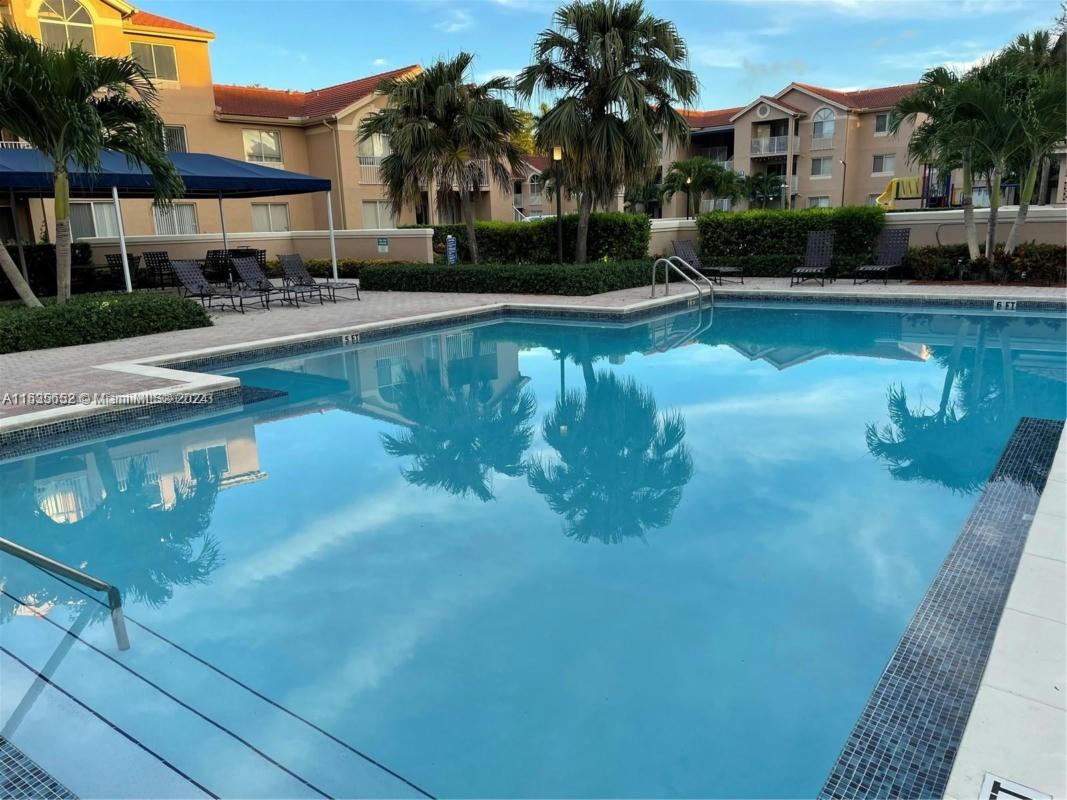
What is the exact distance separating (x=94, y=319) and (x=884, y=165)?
39.2 m

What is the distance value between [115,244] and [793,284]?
55.1 ft

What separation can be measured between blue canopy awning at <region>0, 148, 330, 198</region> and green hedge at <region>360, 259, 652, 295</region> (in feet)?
9.69

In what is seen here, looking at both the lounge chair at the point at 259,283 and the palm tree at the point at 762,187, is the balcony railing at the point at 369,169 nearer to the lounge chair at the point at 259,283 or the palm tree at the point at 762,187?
the lounge chair at the point at 259,283

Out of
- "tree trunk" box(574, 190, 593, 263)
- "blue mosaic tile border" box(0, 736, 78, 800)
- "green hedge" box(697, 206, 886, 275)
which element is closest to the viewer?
"blue mosaic tile border" box(0, 736, 78, 800)

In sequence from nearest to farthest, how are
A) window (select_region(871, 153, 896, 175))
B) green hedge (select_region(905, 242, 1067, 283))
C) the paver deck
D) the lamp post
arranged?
the paver deck, green hedge (select_region(905, 242, 1067, 283)), the lamp post, window (select_region(871, 153, 896, 175))

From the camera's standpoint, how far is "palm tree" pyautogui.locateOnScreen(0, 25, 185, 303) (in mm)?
10477

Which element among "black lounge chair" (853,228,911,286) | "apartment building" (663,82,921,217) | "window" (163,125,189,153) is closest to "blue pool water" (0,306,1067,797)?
"black lounge chair" (853,228,911,286)

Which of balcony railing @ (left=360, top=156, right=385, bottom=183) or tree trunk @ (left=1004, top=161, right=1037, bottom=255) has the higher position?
balcony railing @ (left=360, top=156, right=385, bottom=183)

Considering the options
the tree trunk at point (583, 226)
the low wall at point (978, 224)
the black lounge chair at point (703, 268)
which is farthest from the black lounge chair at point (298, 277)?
the low wall at point (978, 224)

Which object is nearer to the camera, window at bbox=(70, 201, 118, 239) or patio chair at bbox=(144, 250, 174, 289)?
patio chair at bbox=(144, 250, 174, 289)

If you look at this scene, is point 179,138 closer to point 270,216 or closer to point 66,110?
point 270,216

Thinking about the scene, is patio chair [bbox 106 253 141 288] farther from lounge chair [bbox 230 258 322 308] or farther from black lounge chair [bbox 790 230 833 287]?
black lounge chair [bbox 790 230 833 287]

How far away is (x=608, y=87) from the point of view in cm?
1579

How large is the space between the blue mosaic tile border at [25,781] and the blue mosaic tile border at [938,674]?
2.85 meters
